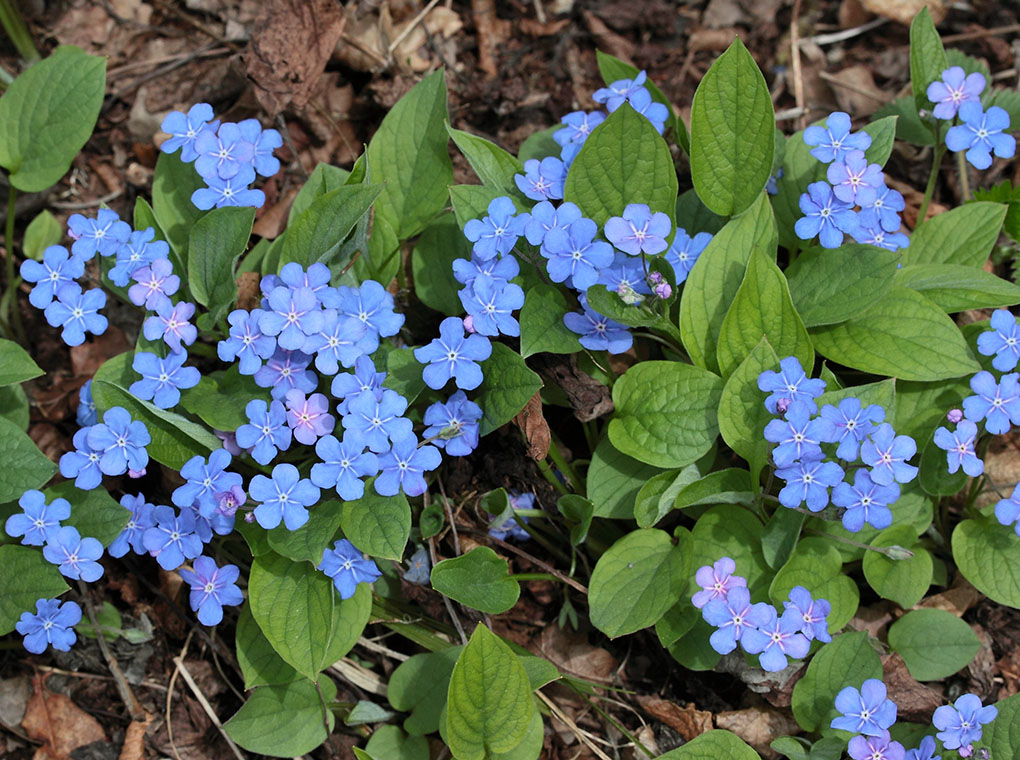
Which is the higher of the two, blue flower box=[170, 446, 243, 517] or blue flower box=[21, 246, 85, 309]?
blue flower box=[21, 246, 85, 309]

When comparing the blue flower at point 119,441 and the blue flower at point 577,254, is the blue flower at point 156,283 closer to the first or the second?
the blue flower at point 119,441

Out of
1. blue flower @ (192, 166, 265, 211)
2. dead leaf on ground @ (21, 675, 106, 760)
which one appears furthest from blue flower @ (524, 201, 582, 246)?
dead leaf on ground @ (21, 675, 106, 760)

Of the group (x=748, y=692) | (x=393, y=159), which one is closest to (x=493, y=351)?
(x=393, y=159)

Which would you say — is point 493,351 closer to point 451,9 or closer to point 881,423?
point 881,423

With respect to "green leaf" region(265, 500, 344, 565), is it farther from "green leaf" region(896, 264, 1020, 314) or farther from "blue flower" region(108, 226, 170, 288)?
"green leaf" region(896, 264, 1020, 314)

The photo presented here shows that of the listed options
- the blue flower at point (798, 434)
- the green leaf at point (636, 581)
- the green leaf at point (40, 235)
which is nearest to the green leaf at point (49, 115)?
the green leaf at point (40, 235)

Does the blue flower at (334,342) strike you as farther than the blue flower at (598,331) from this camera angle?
No

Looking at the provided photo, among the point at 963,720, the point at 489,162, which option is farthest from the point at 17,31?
the point at 963,720
